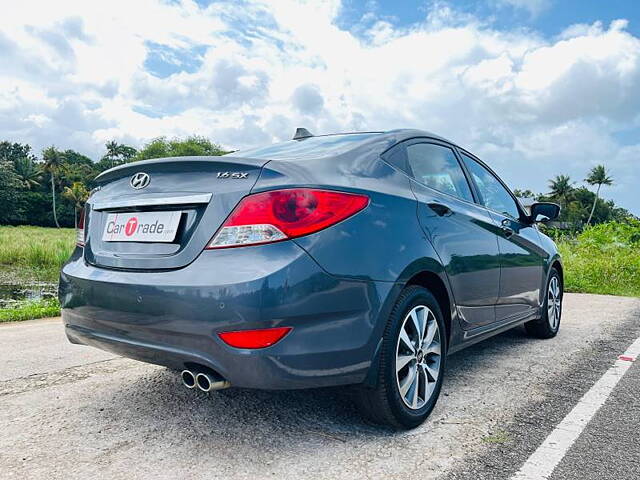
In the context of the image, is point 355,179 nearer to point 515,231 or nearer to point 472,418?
point 472,418

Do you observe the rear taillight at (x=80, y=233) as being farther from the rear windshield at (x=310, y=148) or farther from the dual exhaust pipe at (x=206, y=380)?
the dual exhaust pipe at (x=206, y=380)

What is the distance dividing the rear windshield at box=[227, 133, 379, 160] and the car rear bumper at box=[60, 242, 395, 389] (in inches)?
25.5

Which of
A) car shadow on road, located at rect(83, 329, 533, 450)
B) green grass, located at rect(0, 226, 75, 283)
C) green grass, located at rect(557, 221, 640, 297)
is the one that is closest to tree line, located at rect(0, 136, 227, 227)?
green grass, located at rect(0, 226, 75, 283)

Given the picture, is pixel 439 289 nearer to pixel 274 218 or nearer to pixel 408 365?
pixel 408 365

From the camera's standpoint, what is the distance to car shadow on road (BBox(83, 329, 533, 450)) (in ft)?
8.56

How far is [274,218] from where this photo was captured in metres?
2.26

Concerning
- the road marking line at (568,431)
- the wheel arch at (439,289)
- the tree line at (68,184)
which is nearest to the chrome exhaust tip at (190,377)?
the wheel arch at (439,289)

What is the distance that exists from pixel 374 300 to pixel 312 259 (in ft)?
1.30

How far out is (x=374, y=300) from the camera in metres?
2.45

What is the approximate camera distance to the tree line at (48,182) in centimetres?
6319

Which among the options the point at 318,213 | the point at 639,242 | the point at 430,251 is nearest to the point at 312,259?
the point at 318,213

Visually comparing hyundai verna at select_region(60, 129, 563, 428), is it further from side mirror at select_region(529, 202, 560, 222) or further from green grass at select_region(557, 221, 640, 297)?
green grass at select_region(557, 221, 640, 297)

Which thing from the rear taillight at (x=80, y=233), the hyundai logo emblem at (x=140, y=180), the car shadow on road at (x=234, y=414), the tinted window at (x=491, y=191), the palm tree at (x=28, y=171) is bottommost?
the car shadow on road at (x=234, y=414)

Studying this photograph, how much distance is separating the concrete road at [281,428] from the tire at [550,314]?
2.98 ft
